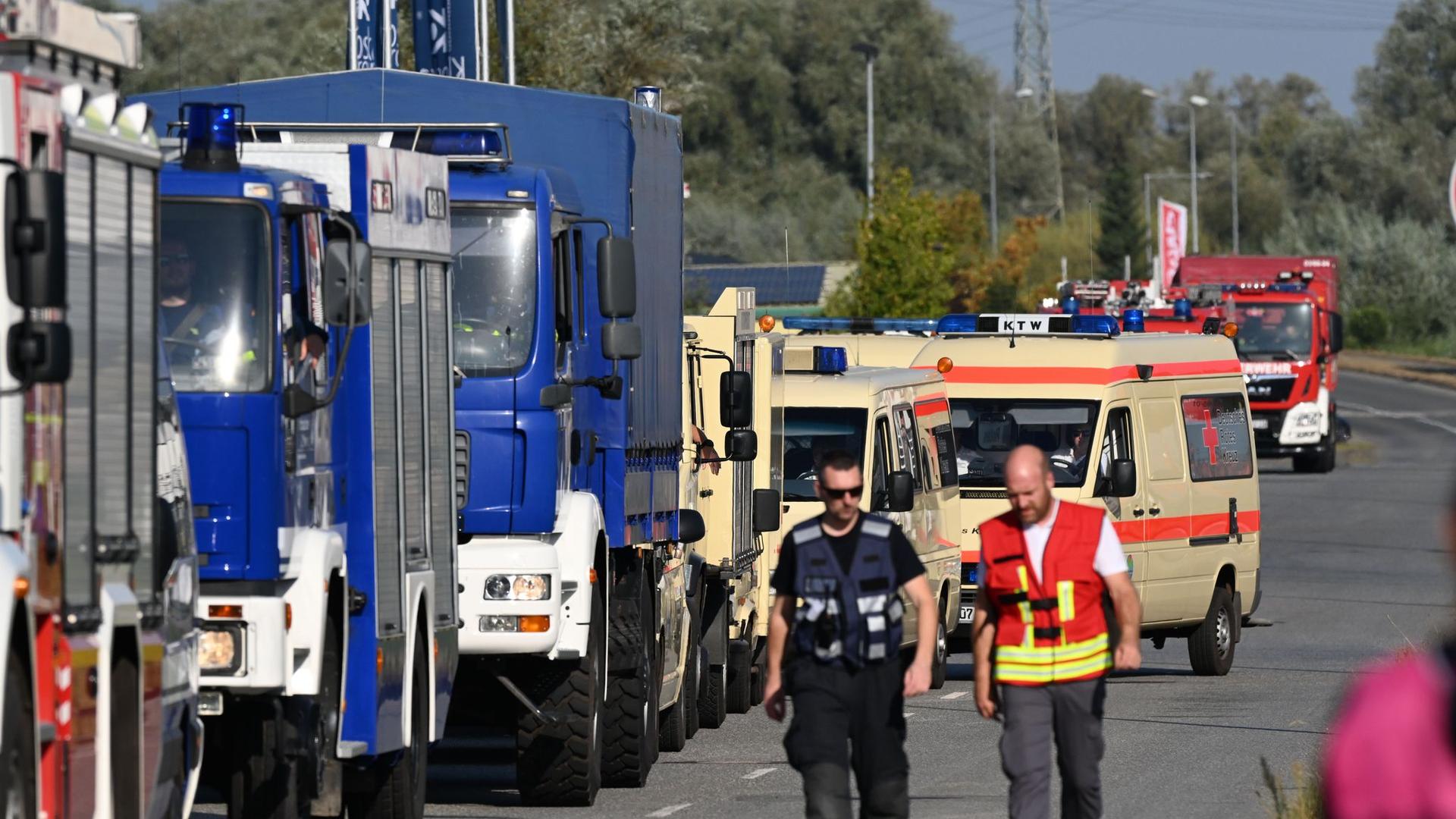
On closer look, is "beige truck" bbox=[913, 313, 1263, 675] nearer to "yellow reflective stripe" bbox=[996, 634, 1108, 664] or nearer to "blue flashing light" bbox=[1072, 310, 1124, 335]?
"blue flashing light" bbox=[1072, 310, 1124, 335]

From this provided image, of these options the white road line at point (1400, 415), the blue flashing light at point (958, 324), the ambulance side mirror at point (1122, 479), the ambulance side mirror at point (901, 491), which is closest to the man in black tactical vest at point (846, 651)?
the ambulance side mirror at point (901, 491)

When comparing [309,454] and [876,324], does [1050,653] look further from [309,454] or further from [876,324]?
[876,324]

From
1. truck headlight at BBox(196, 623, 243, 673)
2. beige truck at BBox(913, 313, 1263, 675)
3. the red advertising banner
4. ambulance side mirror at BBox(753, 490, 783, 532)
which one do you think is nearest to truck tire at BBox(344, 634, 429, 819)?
truck headlight at BBox(196, 623, 243, 673)

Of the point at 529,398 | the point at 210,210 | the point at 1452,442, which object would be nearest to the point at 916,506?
the point at 529,398

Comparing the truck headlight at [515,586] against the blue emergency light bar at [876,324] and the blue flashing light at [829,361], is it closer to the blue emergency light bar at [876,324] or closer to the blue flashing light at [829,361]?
the blue flashing light at [829,361]

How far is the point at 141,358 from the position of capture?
8.33m

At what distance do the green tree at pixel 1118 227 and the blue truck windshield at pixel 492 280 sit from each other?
304ft

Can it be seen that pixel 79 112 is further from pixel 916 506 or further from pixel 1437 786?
pixel 916 506

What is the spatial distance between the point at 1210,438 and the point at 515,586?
9917 mm

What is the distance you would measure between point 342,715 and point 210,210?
1.98 meters

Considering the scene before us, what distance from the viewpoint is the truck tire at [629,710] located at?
13.5 m

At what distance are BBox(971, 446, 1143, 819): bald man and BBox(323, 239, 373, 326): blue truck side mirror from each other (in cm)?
238

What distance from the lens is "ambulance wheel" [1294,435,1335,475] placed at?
46.3m

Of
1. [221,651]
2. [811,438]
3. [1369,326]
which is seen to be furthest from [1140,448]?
[1369,326]
